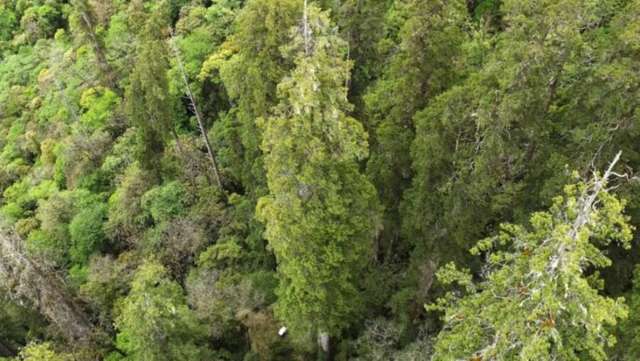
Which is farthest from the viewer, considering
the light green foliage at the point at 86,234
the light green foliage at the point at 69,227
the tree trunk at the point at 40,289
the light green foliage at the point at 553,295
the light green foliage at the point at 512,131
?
the light green foliage at the point at 69,227

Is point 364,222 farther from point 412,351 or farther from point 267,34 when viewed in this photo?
point 267,34

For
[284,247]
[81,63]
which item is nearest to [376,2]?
[284,247]

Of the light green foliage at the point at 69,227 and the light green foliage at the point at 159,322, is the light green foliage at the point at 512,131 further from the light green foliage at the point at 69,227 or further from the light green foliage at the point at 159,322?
the light green foliage at the point at 69,227

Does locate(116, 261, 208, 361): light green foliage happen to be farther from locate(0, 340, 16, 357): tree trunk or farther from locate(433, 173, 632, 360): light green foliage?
locate(0, 340, 16, 357): tree trunk

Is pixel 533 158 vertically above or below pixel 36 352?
above

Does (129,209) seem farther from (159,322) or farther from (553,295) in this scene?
(553,295)

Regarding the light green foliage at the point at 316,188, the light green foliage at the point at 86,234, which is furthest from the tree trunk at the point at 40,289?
the light green foliage at the point at 316,188

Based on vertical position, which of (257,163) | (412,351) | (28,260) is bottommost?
(412,351)
